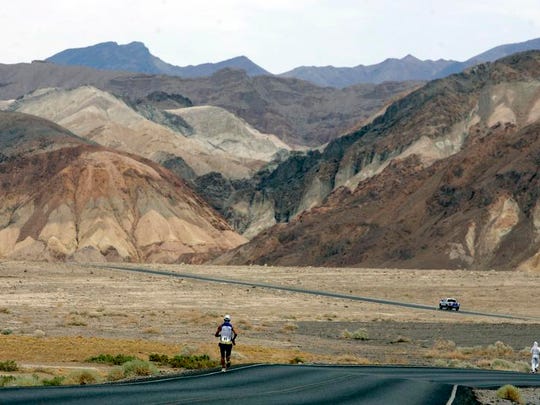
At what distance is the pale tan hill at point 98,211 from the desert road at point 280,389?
12340 cm

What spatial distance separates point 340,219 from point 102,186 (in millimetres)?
43556

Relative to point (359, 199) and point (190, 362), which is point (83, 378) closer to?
point (190, 362)

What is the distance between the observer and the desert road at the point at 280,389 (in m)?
21.0

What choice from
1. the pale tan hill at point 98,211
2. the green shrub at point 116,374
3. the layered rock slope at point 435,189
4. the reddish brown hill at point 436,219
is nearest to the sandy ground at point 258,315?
the green shrub at point 116,374

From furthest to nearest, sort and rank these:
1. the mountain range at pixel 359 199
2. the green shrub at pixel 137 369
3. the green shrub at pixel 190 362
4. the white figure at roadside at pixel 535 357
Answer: the mountain range at pixel 359 199, the white figure at roadside at pixel 535 357, the green shrub at pixel 190 362, the green shrub at pixel 137 369

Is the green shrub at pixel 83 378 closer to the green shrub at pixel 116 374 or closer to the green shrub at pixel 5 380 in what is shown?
the green shrub at pixel 116 374

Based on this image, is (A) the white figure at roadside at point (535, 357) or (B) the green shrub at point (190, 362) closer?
(B) the green shrub at point (190, 362)

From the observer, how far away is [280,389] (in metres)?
24.4

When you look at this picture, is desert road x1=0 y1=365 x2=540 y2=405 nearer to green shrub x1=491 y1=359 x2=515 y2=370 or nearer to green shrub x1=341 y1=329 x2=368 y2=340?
green shrub x1=491 y1=359 x2=515 y2=370

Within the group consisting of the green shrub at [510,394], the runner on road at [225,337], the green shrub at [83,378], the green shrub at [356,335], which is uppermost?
the runner on road at [225,337]

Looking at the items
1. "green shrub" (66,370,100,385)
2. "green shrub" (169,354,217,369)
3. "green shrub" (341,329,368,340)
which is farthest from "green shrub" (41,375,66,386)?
"green shrub" (341,329,368,340)

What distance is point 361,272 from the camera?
116 meters

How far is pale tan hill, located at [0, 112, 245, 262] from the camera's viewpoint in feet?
516

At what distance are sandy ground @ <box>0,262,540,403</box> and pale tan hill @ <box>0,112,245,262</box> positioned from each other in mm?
38555
